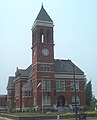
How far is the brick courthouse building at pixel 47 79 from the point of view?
8169 cm

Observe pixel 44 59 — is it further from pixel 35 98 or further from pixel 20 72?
pixel 20 72

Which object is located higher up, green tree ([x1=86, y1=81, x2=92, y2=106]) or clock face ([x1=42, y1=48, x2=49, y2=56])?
clock face ([x1=42, y1=48, x2=49, y2=56])

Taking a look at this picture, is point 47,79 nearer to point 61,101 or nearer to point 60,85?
point 60,85

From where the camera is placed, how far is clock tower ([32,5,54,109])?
266 feet

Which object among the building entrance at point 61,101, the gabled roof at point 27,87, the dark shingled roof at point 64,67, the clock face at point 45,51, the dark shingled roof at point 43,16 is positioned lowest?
the building entrance at point 61,101

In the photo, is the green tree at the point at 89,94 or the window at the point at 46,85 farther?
the green tree at the point at 89,94

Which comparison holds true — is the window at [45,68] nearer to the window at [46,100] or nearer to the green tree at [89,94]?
the window at [46,100]

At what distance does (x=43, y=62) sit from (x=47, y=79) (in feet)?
14.8

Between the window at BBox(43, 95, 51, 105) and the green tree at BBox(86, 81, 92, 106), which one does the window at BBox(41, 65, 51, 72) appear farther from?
the green tree at BBox(86, 81, 92, 106)

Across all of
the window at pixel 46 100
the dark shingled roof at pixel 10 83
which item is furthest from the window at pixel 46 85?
the dark shingled roof at pixel 10 83

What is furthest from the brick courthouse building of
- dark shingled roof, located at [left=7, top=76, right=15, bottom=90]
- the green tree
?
dark shingled roof, located at [left=7, top=76, right=15, bottom=90]

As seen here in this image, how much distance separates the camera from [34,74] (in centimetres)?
8444

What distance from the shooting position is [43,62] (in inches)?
3255

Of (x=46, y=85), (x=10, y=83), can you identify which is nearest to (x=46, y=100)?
(x=46, y=85)
